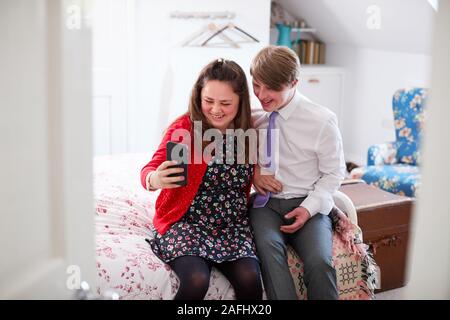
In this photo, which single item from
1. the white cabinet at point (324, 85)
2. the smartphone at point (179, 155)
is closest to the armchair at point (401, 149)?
the white cabinet at point (324, 85)

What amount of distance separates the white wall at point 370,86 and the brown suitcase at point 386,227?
1.70m

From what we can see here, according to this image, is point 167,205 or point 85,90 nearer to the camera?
point 85,90

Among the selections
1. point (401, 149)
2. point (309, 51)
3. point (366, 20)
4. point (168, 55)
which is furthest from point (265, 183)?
point (309, 51)

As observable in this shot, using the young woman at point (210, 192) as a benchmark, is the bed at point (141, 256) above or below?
below

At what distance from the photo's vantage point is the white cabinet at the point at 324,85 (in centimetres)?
464

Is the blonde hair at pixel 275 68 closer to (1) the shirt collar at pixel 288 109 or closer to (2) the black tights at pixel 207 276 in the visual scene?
(1) the shirt collar at pixel 288 109

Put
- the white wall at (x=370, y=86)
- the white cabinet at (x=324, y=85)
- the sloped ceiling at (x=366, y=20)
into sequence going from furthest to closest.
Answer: the white cabinet at (x=324, y=85), the white wall at (x=370, y=86), the sloped ceiling at (x=366, y=20)

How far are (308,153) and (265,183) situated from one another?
17 centimetres

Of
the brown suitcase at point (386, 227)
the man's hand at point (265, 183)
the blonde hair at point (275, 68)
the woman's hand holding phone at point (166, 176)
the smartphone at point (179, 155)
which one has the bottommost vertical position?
the brown suitcase at point (386, 227)

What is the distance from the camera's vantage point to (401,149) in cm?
366

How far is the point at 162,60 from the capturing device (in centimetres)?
402

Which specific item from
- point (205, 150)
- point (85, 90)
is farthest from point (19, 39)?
point (205, 150)
